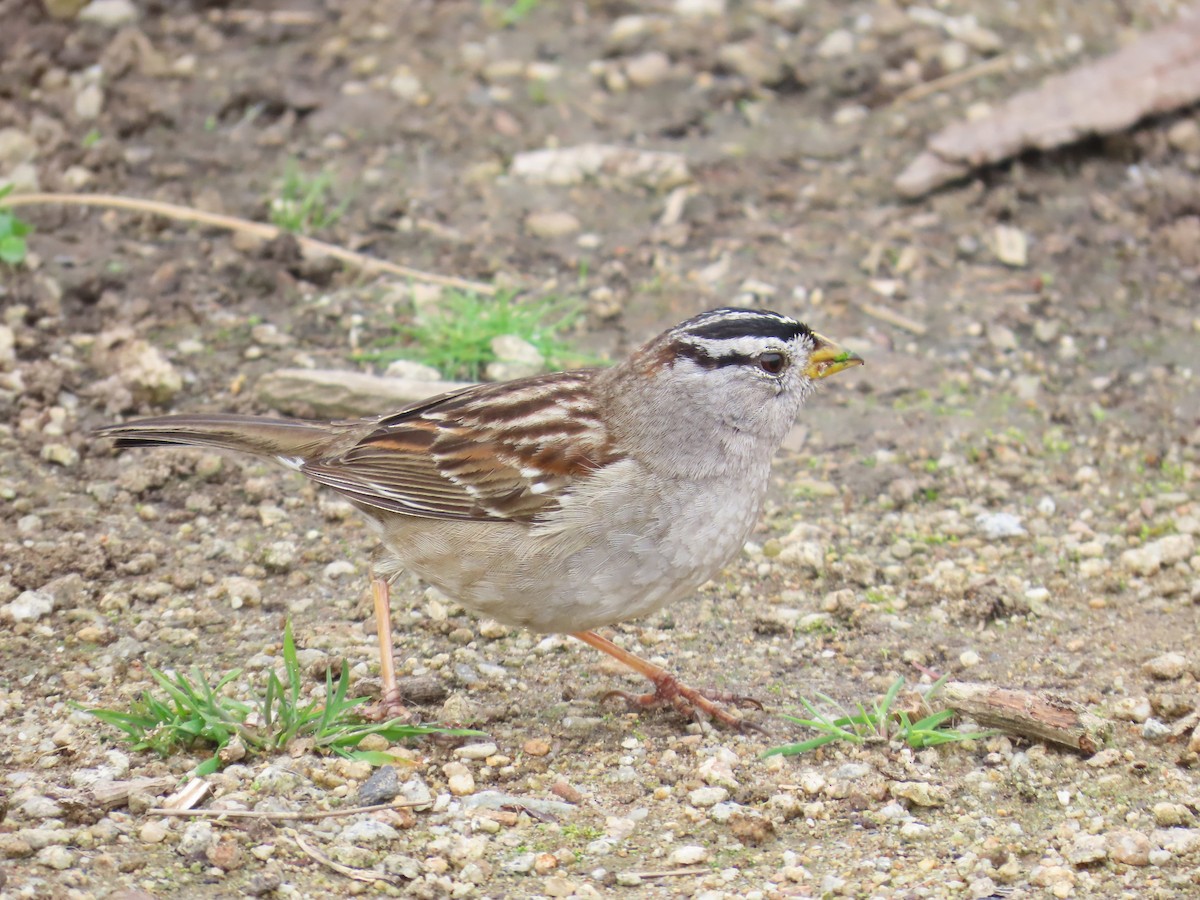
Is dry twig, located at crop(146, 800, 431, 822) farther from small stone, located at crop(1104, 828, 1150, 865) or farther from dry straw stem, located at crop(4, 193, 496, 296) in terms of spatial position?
dry straw stem, located at crop(4, 193, 496, 296)

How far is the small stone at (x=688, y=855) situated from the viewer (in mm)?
4133

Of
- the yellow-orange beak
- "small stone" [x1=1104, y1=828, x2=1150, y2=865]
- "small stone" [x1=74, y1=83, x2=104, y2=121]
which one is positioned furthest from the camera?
"small stone" [x1=74, y1=83, x2=104, y2=121]

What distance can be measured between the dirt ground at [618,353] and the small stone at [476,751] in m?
0.04

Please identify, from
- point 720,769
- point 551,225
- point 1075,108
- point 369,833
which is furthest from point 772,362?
point 1075,108

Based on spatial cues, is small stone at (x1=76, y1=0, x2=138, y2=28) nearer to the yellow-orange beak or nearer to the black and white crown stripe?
the black and white crown stripe

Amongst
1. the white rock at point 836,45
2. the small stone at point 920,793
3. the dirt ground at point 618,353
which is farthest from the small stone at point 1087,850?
the white rock at point 836,45

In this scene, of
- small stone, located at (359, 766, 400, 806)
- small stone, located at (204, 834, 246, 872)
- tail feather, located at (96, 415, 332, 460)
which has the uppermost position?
tail feather, located at (96, 415, 332, 460)

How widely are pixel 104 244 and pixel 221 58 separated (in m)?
1.89

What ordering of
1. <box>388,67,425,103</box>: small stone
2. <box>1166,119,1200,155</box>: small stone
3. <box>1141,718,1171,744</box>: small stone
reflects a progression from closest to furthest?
<box>1141,718,1171,744</box>: small stone < <box>1166,119,1200,155</box>: small stone < <box>388,67,425,103</box>: small stone

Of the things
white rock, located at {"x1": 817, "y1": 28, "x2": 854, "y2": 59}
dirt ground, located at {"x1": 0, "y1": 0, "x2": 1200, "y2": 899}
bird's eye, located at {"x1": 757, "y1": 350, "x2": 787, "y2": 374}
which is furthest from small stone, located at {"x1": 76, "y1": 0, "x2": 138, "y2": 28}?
bird's eye, located at {"x1": 757, "y1": 350, "x2": 787, "y2": 374}

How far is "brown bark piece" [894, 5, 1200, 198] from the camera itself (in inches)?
315

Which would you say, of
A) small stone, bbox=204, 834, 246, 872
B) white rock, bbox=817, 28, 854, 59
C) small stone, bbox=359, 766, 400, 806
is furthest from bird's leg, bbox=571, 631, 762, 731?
white rock, bbox=817, 28, 854, 59

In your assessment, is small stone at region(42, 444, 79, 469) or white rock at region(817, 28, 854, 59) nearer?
small stone at region(42, 444, 79, 469)

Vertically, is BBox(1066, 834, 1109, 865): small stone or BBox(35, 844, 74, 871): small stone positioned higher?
BBox(35, 844, 74, 871): small stone
